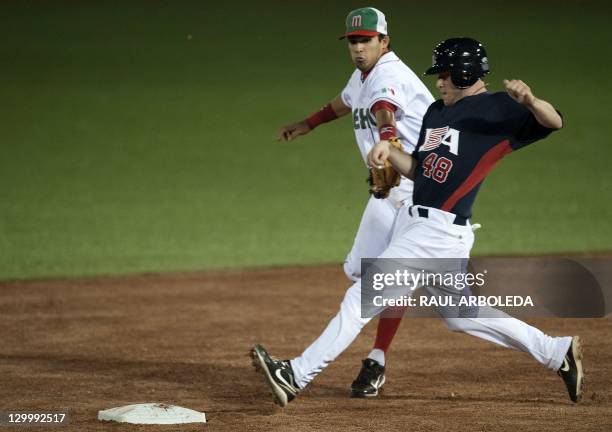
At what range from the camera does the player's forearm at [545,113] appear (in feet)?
15.5

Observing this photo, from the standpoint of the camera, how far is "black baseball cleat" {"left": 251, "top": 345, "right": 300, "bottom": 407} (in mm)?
5043

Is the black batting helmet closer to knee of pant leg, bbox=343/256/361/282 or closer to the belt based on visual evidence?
the belt

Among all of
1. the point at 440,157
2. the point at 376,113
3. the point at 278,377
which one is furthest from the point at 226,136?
the point at 278,377

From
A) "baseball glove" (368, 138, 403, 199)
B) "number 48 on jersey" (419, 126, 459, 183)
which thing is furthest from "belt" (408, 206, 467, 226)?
"baseball glove" (368, 138, 403, 199)

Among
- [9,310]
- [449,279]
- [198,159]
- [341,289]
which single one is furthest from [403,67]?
[198,159]

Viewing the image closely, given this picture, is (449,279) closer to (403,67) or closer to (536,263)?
(403,67)

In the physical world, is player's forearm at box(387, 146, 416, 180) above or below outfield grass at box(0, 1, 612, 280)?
below

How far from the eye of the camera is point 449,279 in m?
5.17

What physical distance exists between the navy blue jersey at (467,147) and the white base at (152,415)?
5.17 ft

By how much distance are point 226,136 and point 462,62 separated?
33.9 ft

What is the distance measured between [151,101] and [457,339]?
10.4 meters

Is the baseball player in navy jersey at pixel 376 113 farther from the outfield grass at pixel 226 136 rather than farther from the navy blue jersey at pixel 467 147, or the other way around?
the outfield grass at pixel 226 136

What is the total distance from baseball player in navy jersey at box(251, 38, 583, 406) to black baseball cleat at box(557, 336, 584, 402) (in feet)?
0.75

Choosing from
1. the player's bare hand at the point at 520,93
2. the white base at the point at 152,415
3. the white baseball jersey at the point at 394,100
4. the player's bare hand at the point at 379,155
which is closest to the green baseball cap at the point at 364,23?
the white baseball jersey at the point at 394,100
